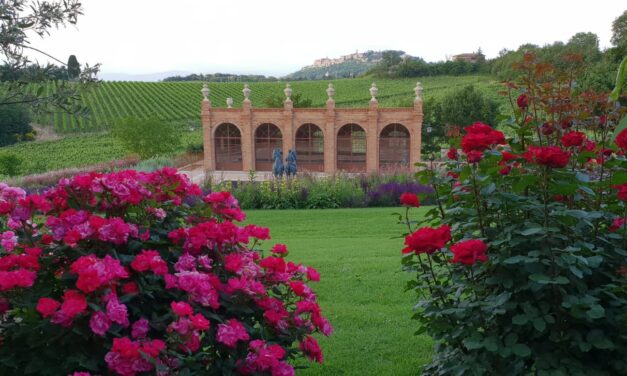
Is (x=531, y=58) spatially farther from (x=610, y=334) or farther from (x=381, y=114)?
(x=381, y=114)

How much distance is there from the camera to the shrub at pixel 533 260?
224 cm

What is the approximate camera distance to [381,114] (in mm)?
26516

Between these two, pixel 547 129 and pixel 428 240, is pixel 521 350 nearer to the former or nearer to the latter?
pixel 428 240

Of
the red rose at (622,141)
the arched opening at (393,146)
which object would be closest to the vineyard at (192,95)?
the arched opening at (393,146)

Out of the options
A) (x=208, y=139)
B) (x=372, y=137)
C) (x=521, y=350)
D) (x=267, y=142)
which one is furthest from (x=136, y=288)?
(x=208, y=139)

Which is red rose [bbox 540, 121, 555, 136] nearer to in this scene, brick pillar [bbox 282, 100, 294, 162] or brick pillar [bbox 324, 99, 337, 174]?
brick pillar [bbox 324, 99, 337, 174]

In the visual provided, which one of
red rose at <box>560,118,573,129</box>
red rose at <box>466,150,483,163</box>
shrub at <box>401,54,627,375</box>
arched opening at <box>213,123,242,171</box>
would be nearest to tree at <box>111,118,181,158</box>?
arched opening at <box>213,123,242,171</box>

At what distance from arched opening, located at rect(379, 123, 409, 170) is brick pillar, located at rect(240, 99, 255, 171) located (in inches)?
269

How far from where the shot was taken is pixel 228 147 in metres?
28.6

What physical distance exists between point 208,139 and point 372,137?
874cm

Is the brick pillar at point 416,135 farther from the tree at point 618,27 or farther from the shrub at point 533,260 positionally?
the tree at point 618,27

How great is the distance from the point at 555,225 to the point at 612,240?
0.33 meters

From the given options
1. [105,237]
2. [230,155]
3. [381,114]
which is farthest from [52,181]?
[105,237]

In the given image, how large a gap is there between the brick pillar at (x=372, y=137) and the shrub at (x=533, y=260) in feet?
77.5
